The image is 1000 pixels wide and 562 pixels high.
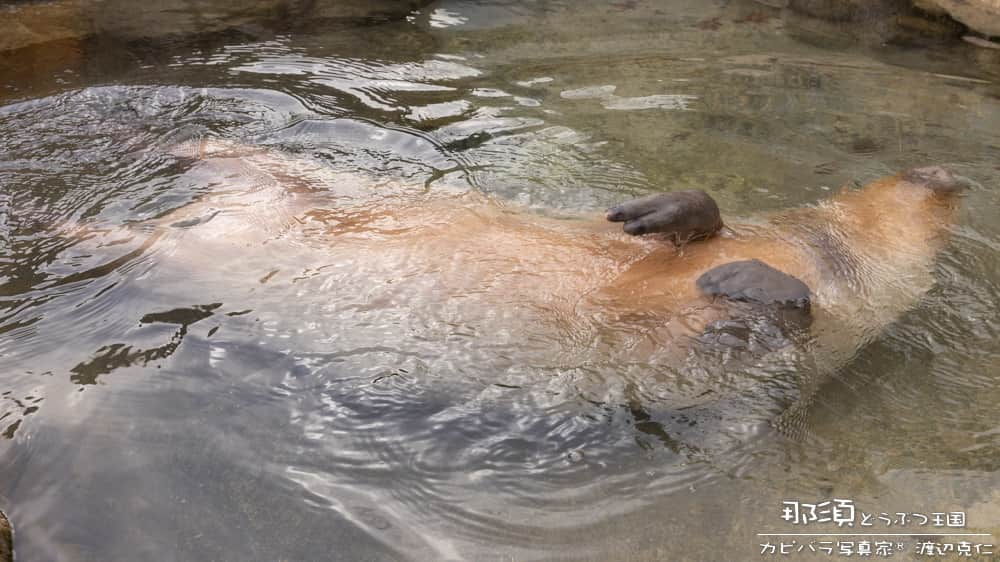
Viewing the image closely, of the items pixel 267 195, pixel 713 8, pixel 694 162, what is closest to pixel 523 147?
pixel 694 162

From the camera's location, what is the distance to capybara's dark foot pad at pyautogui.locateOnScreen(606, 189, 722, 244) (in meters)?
3.35

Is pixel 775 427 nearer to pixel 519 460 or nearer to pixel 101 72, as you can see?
pixel 519 460

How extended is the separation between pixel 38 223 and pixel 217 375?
1544 millimetres

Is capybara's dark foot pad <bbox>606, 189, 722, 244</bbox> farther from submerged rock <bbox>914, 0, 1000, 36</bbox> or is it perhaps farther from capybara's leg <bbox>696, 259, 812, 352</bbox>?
submerged rock <bbox>914, 0, 1000, 36</bbox>

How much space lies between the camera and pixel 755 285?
2.97 meters

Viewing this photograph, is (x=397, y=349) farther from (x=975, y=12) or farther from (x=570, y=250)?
(x=975, y=12)

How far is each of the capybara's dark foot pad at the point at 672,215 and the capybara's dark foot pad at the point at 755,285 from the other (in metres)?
0.34

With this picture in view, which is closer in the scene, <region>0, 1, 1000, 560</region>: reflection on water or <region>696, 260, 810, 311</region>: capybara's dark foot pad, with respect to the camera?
<region>0, 1, 1000, 560</region>: reflection on water

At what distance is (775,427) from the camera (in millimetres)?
2715

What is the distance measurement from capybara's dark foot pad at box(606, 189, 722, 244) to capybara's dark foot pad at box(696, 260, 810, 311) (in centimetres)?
34

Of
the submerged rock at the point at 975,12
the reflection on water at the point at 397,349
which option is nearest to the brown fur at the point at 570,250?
the reflection on water at the point at 397,349

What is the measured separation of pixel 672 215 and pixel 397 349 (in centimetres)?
131

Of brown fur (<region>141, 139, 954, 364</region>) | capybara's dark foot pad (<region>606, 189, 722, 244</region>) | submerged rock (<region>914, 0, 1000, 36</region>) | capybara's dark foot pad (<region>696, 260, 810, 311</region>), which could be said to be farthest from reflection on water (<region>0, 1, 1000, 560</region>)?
submerged rock (<region>914, 0, 1000, 36</region>)

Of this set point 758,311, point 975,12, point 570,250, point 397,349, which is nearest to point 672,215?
point 570,250
